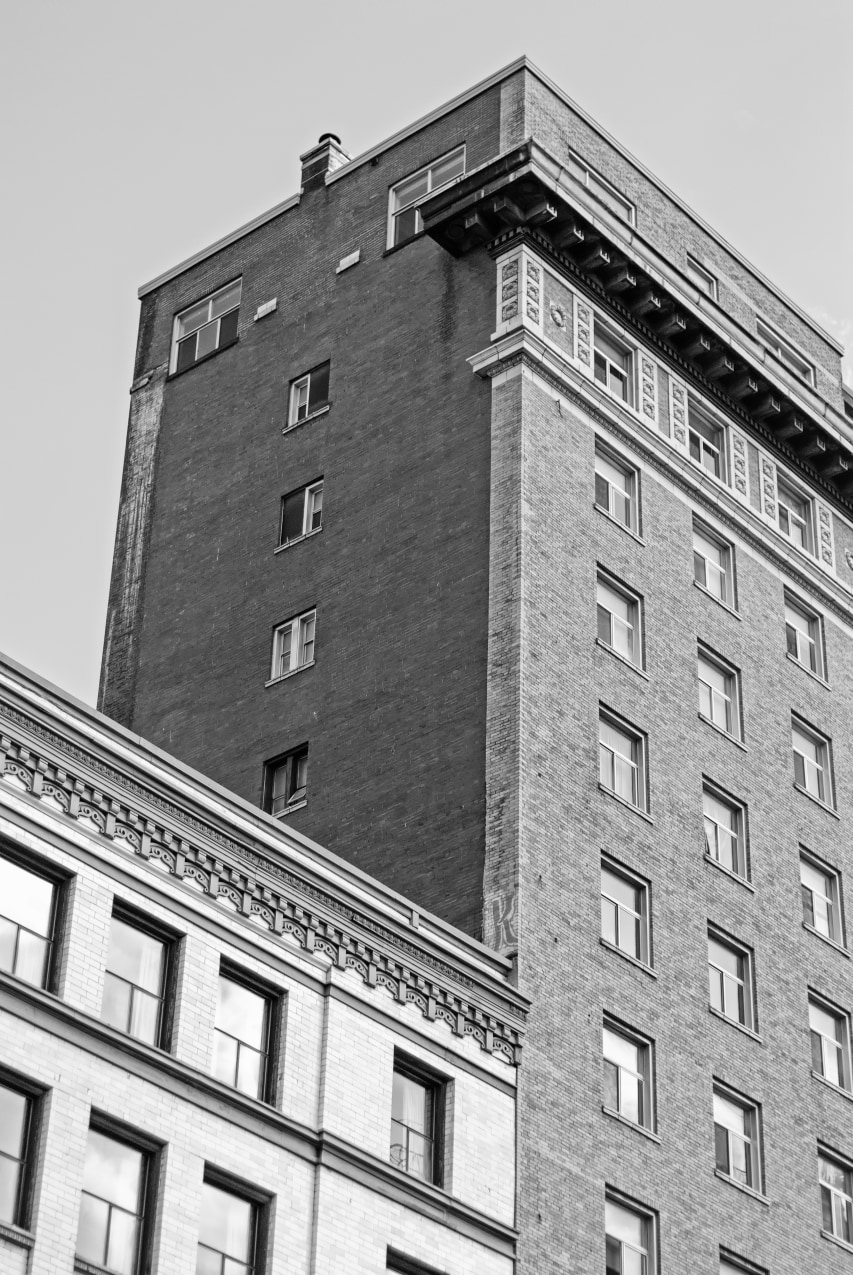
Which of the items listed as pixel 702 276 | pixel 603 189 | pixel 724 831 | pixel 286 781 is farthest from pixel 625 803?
pixel 702 276

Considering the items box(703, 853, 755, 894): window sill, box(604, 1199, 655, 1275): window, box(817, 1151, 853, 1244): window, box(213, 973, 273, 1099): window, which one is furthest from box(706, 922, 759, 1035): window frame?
box(213, 973, 273, 1099): window

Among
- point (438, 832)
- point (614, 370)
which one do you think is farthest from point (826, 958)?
point (614, 370)

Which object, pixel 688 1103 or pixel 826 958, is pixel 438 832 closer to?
pixel 688 1103

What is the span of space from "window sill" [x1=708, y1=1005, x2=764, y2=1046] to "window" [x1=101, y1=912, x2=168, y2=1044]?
16.7 m

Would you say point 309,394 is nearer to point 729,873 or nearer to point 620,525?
point 620,525

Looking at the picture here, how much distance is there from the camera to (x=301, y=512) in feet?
205

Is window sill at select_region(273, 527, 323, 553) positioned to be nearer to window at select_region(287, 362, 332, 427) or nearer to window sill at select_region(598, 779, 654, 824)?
window at select_region(287, 362, 332, 427)

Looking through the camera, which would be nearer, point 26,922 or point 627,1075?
point 26,922

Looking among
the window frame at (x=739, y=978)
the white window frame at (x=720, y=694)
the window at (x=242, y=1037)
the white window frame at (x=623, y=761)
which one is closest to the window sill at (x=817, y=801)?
the white window frame at (x=720, y=694)

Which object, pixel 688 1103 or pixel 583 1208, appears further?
pixel 688 1103

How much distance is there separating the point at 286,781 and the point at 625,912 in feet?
31.8

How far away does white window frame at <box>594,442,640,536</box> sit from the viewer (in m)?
59.8

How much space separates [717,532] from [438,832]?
1493cm

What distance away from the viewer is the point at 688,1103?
51.2m
